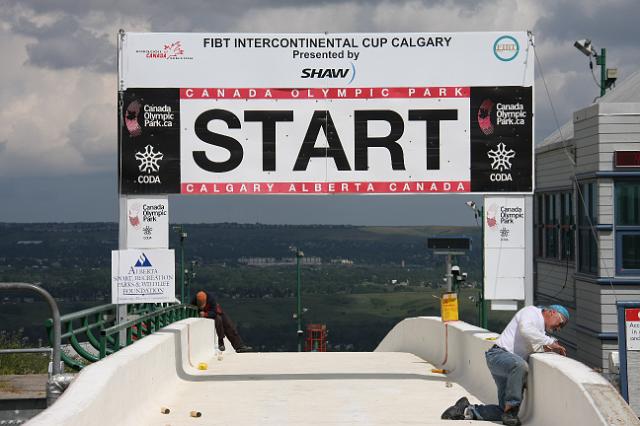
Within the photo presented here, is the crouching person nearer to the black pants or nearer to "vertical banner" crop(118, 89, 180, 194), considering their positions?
the black pants

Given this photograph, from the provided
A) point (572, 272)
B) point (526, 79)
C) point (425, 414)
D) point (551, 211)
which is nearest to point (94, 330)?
point (425, 414)

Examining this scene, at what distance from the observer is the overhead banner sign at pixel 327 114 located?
1689cm

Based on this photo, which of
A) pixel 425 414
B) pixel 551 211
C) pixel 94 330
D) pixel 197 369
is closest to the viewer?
pixel 425 414

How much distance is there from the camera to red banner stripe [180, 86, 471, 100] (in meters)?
17.0

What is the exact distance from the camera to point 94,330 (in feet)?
53.9

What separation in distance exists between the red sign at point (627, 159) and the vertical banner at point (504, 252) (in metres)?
12.2

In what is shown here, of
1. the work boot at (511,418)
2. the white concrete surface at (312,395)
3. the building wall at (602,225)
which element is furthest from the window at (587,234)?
the work boot at (511,418)

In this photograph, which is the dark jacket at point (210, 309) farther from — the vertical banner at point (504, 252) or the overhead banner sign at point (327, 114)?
the vertical banner at point (504, 252)

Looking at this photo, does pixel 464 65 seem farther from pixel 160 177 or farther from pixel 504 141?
pixel 160 177

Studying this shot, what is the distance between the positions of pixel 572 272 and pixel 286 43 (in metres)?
17.2

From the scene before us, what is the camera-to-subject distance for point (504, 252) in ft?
55.7

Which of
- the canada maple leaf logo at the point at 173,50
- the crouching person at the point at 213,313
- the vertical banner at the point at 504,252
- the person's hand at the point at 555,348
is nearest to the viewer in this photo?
the person's hand at the point at 555,348

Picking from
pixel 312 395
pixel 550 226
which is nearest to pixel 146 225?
pixel 312 395

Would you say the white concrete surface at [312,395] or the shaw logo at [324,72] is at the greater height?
the shaw logo at [324,72]
